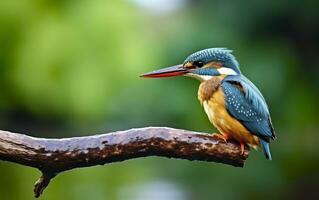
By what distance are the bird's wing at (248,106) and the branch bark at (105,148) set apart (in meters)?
0.08

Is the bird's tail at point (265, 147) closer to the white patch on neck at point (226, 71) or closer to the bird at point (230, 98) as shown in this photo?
the bird at point (230, 98)

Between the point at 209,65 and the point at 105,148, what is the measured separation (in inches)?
7.9

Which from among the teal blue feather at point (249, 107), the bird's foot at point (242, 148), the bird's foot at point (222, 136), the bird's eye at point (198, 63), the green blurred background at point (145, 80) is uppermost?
the green blurred background at point (145, 80)

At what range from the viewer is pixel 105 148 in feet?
3.46

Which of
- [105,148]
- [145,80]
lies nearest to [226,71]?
[105,148]

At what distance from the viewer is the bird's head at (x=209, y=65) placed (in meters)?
1.13

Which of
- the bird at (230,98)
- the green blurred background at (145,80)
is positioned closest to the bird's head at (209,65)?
the bird at (230,98)

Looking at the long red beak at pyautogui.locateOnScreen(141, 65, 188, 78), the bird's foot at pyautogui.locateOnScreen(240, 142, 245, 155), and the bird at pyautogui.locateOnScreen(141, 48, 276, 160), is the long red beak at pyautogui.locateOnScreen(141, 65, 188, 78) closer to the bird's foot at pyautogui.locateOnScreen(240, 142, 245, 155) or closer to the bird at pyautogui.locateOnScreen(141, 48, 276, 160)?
the bird at pyautogui.locateOnScreen(141, 48, 276, 160)

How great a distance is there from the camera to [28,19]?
18.8 feet

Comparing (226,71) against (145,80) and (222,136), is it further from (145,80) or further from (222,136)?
(145,80)

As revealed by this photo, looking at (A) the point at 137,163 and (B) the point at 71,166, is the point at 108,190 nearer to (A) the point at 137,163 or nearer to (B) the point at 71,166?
(A) the point at 137,163

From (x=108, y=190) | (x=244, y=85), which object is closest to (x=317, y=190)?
(x=108, y=190)

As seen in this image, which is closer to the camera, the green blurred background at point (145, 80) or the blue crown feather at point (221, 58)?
the blue crown feather at point (221, 58)

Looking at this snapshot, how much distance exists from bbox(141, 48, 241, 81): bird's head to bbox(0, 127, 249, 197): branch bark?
0.11 meters
